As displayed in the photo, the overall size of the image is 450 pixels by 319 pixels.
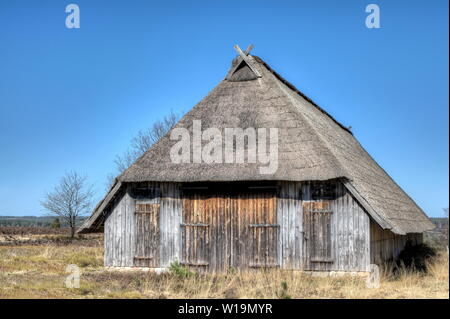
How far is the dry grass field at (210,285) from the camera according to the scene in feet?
43.6

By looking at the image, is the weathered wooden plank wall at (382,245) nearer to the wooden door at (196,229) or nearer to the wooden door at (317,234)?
the wooden door at (317,234)

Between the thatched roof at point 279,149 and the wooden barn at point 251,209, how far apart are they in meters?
0.03

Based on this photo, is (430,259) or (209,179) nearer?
(209,179)

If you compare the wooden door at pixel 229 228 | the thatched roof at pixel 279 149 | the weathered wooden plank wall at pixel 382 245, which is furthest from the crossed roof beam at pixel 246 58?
the weathered wooden plank wall at pixel 382 245

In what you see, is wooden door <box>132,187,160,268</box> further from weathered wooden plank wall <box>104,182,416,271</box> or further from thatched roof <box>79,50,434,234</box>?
thatched roof <box>79,50,434,234</box>

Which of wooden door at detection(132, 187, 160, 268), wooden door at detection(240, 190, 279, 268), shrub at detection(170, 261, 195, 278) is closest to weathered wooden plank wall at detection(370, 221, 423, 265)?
wooden door at detection(240, 190, 279, 268)

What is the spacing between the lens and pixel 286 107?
60.4 ft

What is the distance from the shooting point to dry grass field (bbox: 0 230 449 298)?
523 inches

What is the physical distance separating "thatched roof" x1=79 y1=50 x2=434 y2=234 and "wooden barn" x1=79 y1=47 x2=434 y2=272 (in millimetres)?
33
